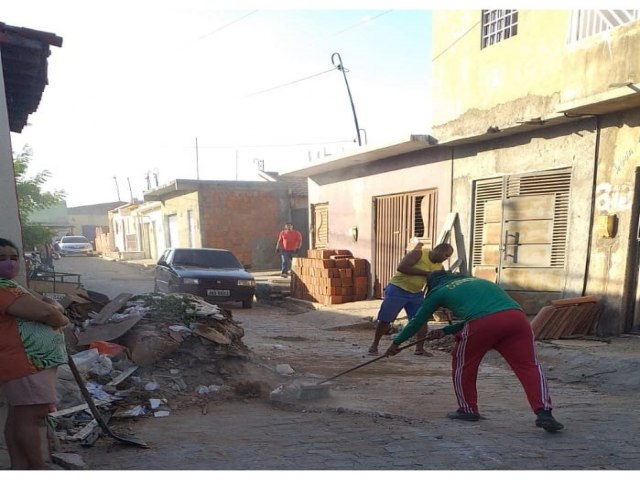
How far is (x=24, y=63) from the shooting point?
4.59 meters

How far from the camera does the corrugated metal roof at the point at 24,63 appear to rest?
3.96m

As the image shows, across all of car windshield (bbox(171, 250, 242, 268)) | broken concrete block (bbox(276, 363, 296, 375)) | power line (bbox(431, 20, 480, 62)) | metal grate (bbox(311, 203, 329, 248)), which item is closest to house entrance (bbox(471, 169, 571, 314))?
power line (bbox(431, 20, 480, 62))

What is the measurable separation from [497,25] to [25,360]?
8564mm

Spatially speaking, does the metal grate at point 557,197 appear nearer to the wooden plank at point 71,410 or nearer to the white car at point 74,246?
the wooden plank at point 71,410

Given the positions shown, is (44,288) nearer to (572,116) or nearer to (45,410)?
(45,410)

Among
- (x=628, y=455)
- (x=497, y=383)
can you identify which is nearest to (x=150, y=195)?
(x=497, y=383)

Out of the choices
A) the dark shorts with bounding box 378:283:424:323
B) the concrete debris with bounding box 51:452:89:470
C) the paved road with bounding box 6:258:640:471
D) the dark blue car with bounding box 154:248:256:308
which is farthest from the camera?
the dark blue car with bounding box 154:248:256:308

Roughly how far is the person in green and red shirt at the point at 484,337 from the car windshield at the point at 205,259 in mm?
7944

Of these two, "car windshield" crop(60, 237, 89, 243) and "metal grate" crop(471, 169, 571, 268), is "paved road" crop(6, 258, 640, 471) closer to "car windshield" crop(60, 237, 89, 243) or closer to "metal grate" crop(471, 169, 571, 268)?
"metal grate" crop(471, 169, 571, 268)

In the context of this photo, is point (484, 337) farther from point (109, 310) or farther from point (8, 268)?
point (109, 310)

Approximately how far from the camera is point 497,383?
5.03 metres

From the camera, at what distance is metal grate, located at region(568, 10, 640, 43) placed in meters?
5.76

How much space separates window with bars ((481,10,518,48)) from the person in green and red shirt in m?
5.95

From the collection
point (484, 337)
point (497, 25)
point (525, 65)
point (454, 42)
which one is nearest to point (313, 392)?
point (484, 337)
